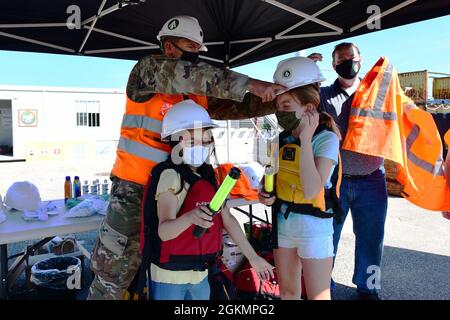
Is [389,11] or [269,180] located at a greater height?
[389,11]

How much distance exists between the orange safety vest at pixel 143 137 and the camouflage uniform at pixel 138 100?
0.06 m

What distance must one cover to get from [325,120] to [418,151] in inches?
49.6

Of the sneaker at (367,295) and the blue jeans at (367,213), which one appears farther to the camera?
the sneaker at (367,295)

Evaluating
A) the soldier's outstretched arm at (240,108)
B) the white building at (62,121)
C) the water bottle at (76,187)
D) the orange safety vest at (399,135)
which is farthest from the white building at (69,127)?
the soldier's outstretched arm at (240,108)

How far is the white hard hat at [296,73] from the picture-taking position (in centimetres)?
195

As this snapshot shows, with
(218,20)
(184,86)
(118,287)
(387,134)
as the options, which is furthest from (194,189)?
(218,20)

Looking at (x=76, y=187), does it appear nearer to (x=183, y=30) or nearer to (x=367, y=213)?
(x=183, y=30)

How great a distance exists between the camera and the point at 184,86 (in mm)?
1747

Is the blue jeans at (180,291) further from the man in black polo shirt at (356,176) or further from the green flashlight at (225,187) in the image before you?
the man in black polo shirt at (356,176)

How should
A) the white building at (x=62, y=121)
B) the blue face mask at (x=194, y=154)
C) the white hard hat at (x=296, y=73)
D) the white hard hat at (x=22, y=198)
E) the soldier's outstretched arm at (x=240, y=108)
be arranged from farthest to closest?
the white building at (x=62, y=121) → the white hard hat at (x=22, y=198) → the soldier's outstretched arm at (x=240, y=108) → the white hard hat at (x=296, y=73) → the blue face mask at (x=194, y=154)

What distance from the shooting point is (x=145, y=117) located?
203 centimetres

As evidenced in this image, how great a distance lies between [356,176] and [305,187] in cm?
137

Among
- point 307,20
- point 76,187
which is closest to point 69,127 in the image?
point 76,187

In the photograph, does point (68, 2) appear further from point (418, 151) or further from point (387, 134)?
point (418, 151)
